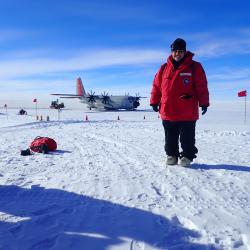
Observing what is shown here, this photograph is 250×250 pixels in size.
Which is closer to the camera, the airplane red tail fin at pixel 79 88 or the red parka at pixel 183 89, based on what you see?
the red parka at pixel 183 89

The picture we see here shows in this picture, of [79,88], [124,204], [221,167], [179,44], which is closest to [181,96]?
[179,44]

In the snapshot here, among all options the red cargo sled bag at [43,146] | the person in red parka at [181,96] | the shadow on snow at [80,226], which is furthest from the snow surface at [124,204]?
the red cargo sled bag at [43,146]

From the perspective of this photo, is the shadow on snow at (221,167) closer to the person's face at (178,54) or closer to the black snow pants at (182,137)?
the black snow pants at (182,137)

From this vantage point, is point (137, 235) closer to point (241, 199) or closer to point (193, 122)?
point (241, 199)

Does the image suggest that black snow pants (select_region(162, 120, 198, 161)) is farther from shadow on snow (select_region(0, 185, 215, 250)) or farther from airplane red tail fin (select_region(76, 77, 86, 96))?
airplane red tail fin (select_region(76, 77, 86, 96))

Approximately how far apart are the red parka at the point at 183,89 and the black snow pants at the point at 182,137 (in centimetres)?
13

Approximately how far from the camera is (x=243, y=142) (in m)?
10.4

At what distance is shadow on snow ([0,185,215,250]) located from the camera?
3260mm

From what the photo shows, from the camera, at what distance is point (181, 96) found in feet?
21.9

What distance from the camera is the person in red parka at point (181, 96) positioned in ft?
21.7

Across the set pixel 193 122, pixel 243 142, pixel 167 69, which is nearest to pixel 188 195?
pixel 193 122

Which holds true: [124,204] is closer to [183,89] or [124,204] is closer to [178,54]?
[183,89]

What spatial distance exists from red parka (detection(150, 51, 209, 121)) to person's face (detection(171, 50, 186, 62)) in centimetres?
7

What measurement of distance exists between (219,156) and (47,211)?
472 centimetres
